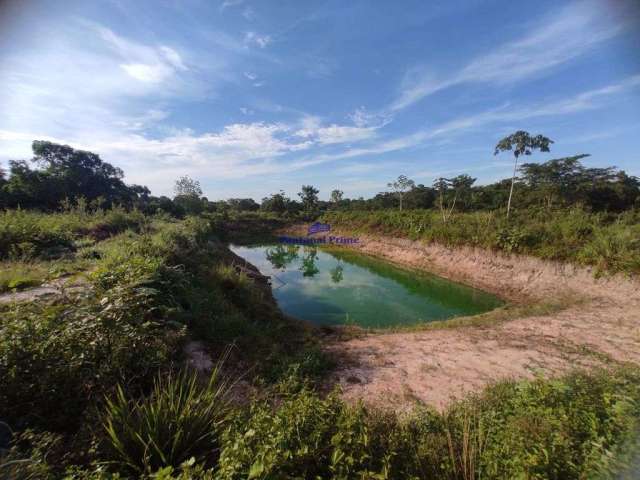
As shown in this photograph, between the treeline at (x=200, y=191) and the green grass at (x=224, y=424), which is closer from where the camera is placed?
the green grass at (x=224, y=424)

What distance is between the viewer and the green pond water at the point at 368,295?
7693mm

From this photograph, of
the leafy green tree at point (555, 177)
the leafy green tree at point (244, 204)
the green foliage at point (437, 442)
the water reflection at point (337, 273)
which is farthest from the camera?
the leafy green tree at point (244, 204)

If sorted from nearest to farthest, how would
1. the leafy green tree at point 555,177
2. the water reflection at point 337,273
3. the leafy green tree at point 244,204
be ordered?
the water reflection at point 337,273, the leafy green tree at point 555,177, the leafy green tree at point 244,204

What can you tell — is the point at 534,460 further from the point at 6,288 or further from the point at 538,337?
the point at 6,288

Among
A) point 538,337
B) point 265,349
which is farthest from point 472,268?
point 265,349

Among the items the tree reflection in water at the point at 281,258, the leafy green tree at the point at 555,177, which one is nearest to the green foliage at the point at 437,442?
the tree reflection in water at the point at 281,258

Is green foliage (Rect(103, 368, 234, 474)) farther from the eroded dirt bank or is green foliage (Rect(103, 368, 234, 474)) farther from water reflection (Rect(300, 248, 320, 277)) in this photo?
water reflection (Rect(300, 248, 320, 277))

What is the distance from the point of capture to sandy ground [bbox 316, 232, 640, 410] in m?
3.50

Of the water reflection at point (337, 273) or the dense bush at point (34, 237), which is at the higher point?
the dense bush at point (34, 237)

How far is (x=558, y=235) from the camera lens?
29.9ft

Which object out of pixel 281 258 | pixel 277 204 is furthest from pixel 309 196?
pixel 281 258

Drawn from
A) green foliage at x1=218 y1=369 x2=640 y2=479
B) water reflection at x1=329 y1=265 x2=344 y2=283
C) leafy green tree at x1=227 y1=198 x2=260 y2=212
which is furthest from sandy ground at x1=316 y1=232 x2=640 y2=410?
leafy green tree at x1=227 y1=198 x2=260 y2=212

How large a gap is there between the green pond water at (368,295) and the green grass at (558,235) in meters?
2.63

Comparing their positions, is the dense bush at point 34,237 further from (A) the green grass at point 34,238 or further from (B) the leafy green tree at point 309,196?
(B) the leafy green tree at point 309,196
